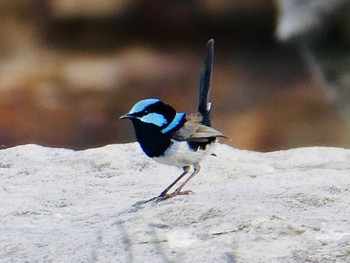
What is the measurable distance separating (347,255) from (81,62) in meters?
2.23

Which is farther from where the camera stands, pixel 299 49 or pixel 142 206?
pixel 299 49

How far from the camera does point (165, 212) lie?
198 centimetres

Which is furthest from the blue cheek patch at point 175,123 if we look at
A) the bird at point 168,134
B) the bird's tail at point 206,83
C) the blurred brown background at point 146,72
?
the blurred brown background at point 146,72

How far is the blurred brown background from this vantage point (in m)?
3.61

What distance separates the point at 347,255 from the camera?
1.71 m

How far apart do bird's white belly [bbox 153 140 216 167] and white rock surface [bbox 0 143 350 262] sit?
0.11m

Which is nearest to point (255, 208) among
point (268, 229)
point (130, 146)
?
point (268, 229)

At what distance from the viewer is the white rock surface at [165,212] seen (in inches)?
69.8

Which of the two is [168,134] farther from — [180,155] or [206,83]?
[206,83]

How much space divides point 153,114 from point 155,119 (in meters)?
0.02

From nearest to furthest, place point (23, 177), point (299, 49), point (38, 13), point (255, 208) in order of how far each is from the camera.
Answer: point (255, 208)
point (23, 177)
point (299, 49)
point (38, 13)

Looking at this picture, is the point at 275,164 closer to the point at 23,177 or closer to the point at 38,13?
the point at 23,177

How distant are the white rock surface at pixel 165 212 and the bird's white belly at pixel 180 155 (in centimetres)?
11

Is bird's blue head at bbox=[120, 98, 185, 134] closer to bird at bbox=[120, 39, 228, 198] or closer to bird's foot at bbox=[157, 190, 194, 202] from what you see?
bird at bbox=[120, 39, 228, 198]
